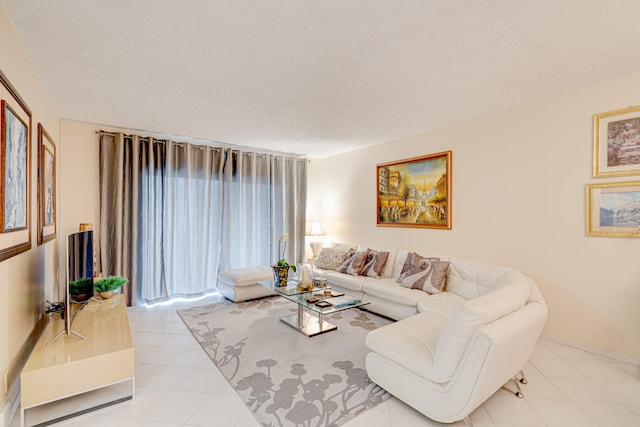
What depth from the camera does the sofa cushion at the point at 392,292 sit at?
319 cm

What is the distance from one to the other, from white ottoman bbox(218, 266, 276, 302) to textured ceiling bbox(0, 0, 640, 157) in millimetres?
2245

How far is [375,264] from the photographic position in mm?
4102

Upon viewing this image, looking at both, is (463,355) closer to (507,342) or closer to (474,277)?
(507,342)

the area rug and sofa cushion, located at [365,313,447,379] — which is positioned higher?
sofa cushion, located at [365,313,447,379]

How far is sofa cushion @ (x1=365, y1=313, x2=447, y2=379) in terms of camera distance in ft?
6.01

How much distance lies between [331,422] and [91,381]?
1603mm

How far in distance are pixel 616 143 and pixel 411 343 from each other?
8.64 feet

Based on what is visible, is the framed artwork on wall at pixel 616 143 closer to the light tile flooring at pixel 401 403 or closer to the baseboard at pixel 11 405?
the light tile flooring at pixel 401 403

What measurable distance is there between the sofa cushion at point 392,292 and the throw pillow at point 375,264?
183mm

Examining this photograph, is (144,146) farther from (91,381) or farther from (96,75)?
(91,381)

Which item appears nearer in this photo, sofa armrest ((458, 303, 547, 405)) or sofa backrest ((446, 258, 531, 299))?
sofa armrest ((458, 303, 547, 405))

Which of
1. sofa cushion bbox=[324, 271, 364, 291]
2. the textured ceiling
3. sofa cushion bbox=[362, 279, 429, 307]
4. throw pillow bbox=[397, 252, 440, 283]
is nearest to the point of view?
the textured ceiling

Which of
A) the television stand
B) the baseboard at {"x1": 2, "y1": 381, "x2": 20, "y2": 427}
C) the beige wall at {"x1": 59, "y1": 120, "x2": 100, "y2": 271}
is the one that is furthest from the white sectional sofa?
the beige wall at {"x1": 59, "y1": 120, "x2": 100, "y2": 271}

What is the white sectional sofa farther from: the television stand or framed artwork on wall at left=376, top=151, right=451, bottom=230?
the television stand
